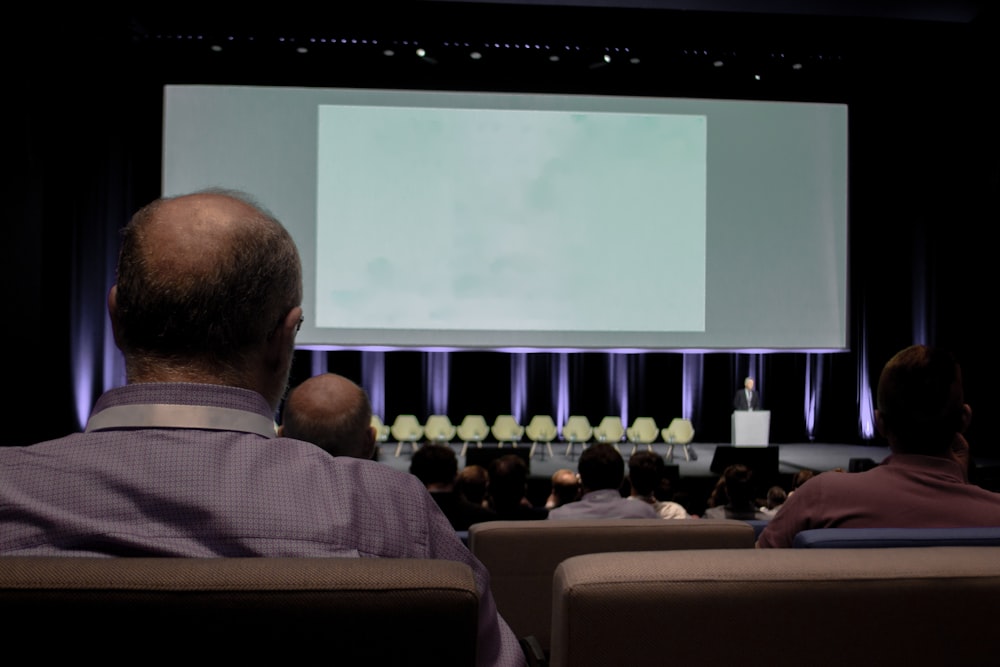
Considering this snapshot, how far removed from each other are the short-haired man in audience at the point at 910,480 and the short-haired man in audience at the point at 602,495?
2.78 feet

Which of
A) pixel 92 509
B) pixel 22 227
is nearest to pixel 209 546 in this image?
pixel 92 509

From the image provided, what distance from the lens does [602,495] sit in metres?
2.73

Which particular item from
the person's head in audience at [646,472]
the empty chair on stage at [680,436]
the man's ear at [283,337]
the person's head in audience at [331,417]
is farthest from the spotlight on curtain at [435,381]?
the man's ear at [283,337]

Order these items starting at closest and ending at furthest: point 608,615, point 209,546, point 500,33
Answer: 1. point 209,546
2. point 608,615
3. point 500,33

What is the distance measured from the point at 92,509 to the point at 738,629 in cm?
71

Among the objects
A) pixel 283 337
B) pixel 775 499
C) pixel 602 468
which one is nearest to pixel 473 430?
pixel 775 499

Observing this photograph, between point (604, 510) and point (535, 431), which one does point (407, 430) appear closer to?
point (535, 431)

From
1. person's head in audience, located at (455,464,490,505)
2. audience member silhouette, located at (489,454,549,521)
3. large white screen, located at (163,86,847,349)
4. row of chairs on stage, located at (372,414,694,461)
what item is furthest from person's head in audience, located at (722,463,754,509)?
row of chairs on stage, located at (372,414,694,461)

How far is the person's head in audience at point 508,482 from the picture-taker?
316 cm

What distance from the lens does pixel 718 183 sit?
711cm

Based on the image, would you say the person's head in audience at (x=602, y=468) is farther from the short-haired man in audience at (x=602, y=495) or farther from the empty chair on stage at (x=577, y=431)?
the empty chair on stage at (x=577, y=431)

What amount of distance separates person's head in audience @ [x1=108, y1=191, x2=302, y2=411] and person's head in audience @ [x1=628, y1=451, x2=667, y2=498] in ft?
8.13

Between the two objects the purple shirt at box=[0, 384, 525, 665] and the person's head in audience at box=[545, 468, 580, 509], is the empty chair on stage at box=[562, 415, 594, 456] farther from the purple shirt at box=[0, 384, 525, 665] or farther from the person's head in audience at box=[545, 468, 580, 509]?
the purple shirt at box=[0, 384, 525, 665]

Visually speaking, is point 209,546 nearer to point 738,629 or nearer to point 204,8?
point 738,629
